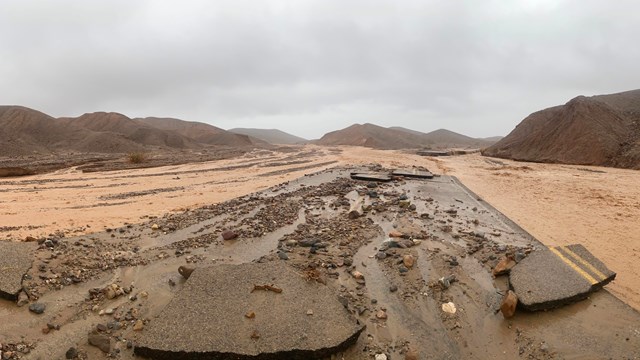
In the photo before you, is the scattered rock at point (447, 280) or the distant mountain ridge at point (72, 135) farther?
the distant mountain ridge at point (72, 135)

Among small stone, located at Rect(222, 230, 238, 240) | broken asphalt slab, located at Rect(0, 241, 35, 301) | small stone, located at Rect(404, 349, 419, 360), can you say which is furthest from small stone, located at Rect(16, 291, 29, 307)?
small stone, located at Rect(404, 349, 419, 360)

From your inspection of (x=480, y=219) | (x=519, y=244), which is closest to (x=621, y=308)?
(x=519, y=244)

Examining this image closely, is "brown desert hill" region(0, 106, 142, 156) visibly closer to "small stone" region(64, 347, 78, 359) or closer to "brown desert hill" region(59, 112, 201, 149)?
"brown desert hill" region(59, 112, 201, 149)

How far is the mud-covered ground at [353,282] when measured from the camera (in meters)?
3.58

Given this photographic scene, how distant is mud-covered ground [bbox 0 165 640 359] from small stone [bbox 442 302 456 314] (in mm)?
55

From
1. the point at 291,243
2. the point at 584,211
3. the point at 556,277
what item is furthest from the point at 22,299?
the point at 584,211

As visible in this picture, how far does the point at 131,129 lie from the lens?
5981cm

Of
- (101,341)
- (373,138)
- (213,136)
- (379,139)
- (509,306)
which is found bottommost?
(101,341)

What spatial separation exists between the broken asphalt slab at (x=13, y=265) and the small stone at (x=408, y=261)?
15.0 ft

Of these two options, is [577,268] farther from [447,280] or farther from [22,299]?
[22,299]

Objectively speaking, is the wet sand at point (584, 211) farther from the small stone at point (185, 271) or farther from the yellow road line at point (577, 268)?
the small stone at point (185, 271)

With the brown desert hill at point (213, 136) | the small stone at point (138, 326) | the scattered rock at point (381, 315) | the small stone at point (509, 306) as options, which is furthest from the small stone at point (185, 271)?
the brown desert hill at point (213, 136)

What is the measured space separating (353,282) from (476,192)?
27.9ft

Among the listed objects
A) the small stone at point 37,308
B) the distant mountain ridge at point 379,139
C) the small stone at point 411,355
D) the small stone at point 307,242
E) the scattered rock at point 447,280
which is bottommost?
the small stone at point 411,355
